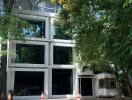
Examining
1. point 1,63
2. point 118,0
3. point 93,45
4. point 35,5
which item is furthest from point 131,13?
point 35,5

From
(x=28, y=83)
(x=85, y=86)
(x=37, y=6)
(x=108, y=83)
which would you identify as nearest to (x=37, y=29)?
(x=37, y=6)

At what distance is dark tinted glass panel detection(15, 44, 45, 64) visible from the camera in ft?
112

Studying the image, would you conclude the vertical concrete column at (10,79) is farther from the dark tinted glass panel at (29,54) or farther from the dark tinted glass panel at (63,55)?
the dark tinted glass panel at (63,55)

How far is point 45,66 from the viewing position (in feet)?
116

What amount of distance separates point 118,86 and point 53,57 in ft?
28.7

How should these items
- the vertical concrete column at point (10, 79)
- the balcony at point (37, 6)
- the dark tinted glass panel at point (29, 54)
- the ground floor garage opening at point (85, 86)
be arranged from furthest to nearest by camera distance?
the balcony at point (37, 6)
the ground floor garage opening at point (85, 86)
the dark tinted glass panel at point (29, 54)
the vertical concrete column at point (10, 79)

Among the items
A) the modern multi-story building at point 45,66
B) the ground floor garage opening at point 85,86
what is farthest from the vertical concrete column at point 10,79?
the ground floor garage opening at point 85,86

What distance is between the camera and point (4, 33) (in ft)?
63.7

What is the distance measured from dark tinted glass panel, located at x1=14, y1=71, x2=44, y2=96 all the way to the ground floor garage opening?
531 centimetres

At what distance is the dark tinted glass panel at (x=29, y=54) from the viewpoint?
1350 inches

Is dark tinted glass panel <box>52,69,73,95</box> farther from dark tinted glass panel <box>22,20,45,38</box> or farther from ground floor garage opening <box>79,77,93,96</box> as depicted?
dark tinted glass panel <box>22,20,45,38</box>

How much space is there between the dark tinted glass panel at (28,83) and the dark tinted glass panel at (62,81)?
1.66 metres

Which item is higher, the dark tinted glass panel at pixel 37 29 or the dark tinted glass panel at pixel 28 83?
the dark tinted glass panel at pixel 37 29

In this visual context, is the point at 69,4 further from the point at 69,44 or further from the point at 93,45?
the point at 69,44
